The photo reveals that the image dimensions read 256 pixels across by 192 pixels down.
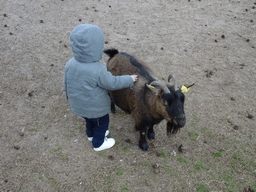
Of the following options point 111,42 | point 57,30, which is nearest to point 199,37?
point 111,42

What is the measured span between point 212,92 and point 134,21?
449 cm

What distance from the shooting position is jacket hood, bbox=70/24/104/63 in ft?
7.79

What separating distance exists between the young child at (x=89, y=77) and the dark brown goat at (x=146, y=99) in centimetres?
51

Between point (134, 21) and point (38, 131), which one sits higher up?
point (134, 21)

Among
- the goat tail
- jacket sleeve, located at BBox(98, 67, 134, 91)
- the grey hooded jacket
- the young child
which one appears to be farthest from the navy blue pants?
the goat tail

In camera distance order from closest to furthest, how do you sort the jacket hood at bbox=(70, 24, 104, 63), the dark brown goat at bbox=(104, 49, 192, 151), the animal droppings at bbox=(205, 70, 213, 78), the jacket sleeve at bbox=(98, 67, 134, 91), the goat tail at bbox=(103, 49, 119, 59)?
the jacket hood at bbox=(70, 24, 104, 63) < the jacket sleeve at bbox=(98, 67, 134, 91) < the dark brown goat at bbox=(104, 49, 192, 151) < the goat tail at bbox=(103, 49, 119, 59) < the animal droppings at bbox=(205, 70, 213, 78)

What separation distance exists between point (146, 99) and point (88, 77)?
111 centimetres

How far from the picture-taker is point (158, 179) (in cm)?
326

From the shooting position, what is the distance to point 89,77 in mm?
2615

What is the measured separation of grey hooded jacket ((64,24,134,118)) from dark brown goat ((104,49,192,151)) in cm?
55

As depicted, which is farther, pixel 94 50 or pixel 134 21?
pixel 134 21

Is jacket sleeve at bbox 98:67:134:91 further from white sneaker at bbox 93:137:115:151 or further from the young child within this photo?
white sneaker at bbox 93:137:115:151

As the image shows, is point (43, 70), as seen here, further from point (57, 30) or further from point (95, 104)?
point (95, 104)

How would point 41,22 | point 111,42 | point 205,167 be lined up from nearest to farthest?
point 205,167 → point 111,42 → point 41,22
